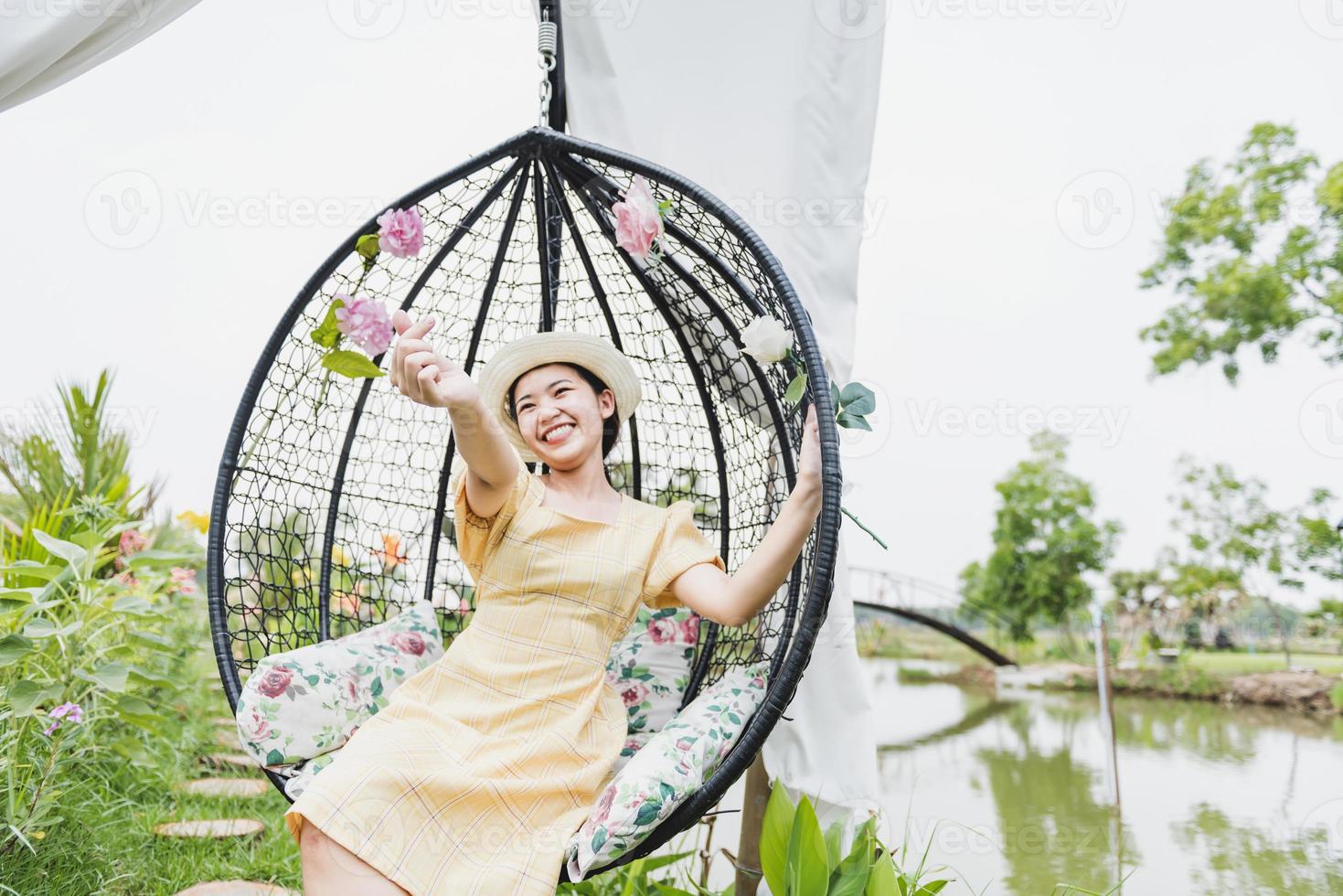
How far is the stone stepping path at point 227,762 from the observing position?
2.68 metres

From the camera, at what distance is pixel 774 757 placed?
1708mm

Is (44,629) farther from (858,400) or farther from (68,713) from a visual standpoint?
(858,400)

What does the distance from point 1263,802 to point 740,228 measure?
3.26 meters

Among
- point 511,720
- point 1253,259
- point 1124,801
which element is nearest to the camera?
point 511,720

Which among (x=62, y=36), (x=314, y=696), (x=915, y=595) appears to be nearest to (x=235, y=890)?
(x=314, y=696)

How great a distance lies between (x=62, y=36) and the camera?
5.17 ft

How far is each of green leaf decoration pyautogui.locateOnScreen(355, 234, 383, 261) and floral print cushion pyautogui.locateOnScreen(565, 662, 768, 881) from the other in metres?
1.05

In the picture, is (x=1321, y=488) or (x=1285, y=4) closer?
(x=1285, y=4)

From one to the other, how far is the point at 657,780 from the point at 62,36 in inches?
69.6

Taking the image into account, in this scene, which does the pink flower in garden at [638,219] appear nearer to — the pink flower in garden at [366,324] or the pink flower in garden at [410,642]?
the pink flower in garden at [366,324]

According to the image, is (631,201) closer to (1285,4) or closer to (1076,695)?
(1076,695)

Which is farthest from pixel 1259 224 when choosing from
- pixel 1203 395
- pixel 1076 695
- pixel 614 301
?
pixel 614 301

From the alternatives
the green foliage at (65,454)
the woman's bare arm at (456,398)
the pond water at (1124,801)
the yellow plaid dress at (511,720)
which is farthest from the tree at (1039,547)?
the woman's bare arm at (456,398)

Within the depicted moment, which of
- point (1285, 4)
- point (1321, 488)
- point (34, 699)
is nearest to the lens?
point (34, 699)
